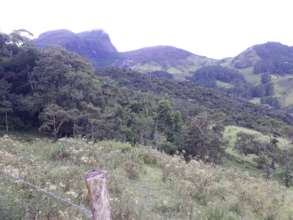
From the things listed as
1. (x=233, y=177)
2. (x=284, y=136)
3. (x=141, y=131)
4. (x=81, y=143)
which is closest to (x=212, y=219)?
(x=233, y=177)

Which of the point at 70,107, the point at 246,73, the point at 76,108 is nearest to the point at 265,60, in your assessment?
the point at 246,73

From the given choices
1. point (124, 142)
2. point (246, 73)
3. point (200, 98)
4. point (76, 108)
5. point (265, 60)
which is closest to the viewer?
point (124, 142)

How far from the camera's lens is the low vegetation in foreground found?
449 centimetres

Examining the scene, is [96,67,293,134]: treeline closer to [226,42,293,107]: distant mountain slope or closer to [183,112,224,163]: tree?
[183,112,224,163]: tree

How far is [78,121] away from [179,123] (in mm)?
11493

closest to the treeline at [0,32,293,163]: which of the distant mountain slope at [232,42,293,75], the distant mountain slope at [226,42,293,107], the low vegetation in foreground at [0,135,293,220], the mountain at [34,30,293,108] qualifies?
the low vegetation in foreground at [0,135,293,220]

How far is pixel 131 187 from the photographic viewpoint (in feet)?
21.9

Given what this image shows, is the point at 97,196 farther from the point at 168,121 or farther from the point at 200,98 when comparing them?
the point at 200,98

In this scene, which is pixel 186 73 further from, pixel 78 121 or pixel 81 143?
pixel 81 143

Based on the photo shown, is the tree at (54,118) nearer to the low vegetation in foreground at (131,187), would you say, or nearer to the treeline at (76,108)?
the treeline at (76,108)

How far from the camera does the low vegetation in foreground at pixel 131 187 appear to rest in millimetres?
4491

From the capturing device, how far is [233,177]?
8.30 meters

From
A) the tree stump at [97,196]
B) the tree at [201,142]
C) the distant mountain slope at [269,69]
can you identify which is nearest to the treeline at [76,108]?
the tree at [201,142]

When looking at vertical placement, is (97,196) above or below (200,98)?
above
